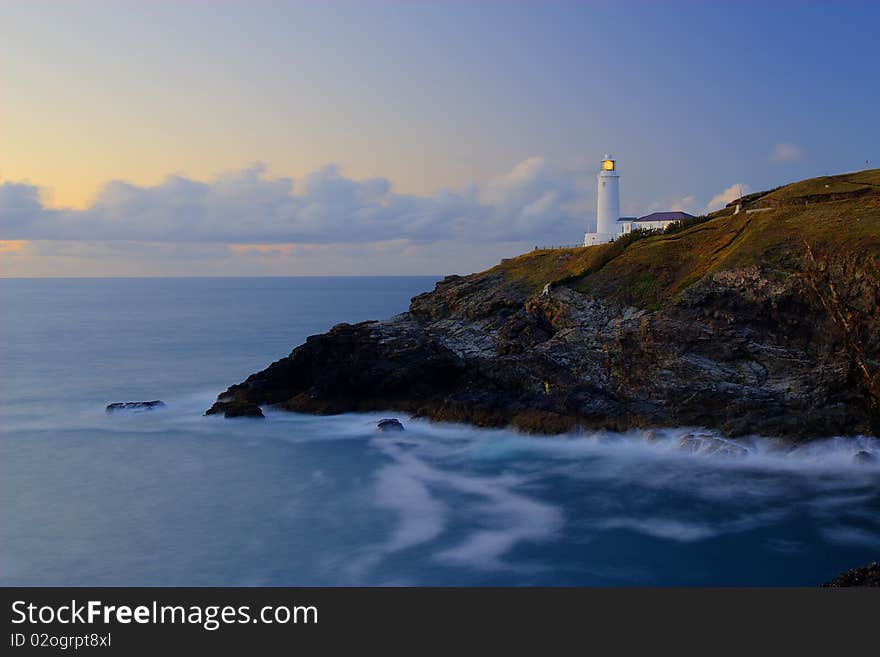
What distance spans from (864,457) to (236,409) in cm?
3215

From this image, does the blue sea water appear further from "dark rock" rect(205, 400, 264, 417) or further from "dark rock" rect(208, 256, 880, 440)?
"dark rock" rect(208, 256, 880, 440)

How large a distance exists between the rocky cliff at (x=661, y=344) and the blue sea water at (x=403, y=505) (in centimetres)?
200

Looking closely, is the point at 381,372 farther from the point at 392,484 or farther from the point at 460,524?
the point at 460,524

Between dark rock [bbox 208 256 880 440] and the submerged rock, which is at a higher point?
dark rock [bbox 208 256 880 440]

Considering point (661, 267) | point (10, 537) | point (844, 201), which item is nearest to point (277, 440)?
point (10, 537)

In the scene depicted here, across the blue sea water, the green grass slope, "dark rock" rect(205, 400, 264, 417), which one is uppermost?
the green grass slope

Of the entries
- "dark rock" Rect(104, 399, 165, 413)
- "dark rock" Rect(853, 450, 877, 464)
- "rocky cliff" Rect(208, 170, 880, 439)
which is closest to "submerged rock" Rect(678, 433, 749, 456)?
"rocky cliff" Rect(208, 170, 880, 439)

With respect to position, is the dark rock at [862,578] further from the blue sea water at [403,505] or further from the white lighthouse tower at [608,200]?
the white lighthouse tower at [608,200]

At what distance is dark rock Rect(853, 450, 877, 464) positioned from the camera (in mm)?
32125

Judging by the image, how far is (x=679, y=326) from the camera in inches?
1553

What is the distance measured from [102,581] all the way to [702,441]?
25278 millimetres

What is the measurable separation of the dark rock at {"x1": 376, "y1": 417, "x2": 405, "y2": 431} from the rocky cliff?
Result: 196 cm

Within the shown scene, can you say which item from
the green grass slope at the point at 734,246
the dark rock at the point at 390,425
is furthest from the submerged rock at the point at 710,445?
the dark rock at the point at 390,425

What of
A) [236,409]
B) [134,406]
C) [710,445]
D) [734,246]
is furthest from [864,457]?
[134,406]
